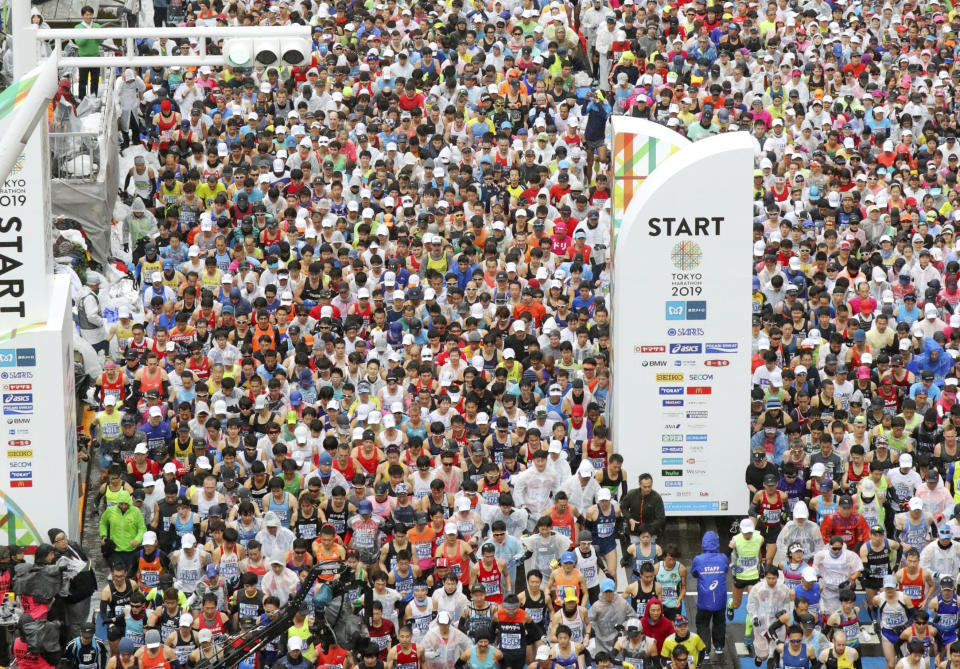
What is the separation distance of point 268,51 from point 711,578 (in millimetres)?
8078

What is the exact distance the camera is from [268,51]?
20672 mm

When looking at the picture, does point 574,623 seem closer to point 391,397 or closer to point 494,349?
point 391,397

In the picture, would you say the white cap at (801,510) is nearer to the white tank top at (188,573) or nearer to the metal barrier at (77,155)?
the white tank top at (188,573)

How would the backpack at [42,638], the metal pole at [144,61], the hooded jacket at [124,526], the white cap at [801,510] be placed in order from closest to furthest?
the metal pole at [144,61]
the backpack at [42,638]
the white cap at [801,510]
the hooded jacket at [124,526]

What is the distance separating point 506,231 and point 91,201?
6510mm

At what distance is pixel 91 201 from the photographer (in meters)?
31.8

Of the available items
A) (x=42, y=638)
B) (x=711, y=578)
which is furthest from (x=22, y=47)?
(x=711, y=578)

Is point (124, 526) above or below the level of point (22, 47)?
below

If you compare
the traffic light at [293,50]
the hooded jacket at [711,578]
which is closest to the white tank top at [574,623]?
the hooded jacket at [711,578]

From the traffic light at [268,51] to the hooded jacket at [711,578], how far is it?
301 inches

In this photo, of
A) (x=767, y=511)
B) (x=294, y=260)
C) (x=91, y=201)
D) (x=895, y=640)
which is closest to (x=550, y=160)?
(x=294, y=260)

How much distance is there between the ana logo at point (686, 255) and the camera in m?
26.0

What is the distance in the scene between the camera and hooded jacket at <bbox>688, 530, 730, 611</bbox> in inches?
935

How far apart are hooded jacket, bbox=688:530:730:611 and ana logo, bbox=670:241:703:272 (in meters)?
3.90
